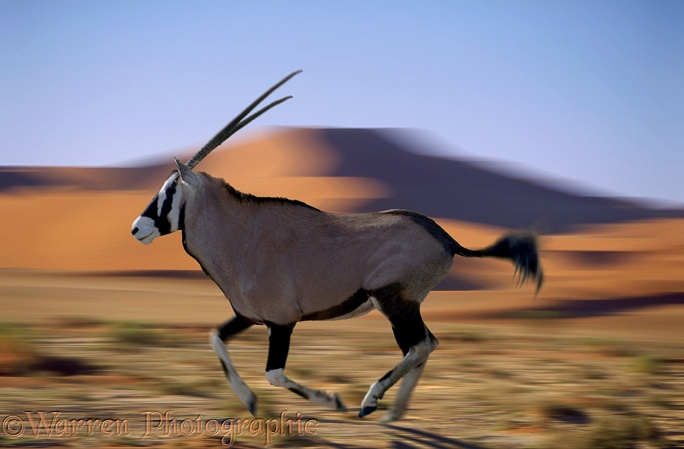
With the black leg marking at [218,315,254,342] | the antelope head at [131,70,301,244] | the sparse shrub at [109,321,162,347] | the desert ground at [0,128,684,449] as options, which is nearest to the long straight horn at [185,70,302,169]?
the antelope head at [131,70,301,244]

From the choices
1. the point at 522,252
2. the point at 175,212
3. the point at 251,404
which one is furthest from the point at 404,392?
the point at 175,212

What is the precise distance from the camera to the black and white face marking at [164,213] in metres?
8.31

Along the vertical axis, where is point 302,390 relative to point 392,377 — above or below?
below

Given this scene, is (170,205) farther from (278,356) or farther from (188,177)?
(278,356)

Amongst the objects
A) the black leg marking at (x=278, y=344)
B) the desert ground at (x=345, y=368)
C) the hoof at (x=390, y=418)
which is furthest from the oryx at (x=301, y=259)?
the desert ground at (x=345, y=368)

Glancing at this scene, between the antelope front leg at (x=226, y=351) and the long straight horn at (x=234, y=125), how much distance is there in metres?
1.51

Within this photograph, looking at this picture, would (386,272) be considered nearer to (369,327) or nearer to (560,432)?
(560,432)

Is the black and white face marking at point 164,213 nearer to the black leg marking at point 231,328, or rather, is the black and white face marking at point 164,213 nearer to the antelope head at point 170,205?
the antelope head at point 170,205

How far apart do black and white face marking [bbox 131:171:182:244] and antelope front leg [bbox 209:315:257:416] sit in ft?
3.39

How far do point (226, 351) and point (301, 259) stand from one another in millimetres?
1140

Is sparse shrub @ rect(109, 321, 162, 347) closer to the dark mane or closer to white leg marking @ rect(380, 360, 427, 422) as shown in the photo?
the dark mane

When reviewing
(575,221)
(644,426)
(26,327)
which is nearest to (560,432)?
(644,426)

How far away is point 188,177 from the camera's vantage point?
8.34 meters

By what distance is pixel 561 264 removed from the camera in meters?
44.9
